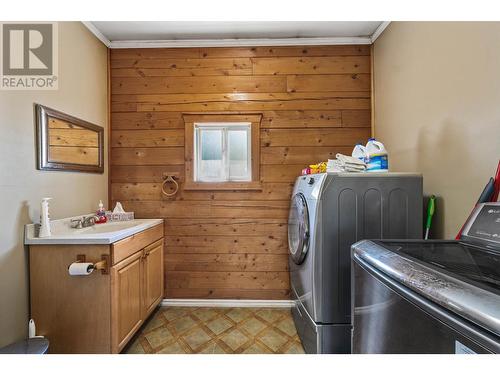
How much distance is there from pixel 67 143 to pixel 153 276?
1331mm

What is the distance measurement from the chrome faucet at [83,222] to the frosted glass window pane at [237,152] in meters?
1.32

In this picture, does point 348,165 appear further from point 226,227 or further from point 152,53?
point 152,53

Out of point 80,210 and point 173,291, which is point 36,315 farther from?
point 173,291

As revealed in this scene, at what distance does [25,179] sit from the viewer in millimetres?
1484

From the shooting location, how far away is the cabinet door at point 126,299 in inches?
57.5

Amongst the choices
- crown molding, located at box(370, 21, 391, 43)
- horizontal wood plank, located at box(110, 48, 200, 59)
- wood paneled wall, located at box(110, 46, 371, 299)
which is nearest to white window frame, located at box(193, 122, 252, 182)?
wood paneled wall, located at box(110, 46, 371, 299)

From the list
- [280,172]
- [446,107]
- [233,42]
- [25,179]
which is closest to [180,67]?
[233,42]

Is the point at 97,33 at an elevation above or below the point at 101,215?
above

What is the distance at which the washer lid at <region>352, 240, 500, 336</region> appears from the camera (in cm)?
45

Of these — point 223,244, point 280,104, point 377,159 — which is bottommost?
point 223,244

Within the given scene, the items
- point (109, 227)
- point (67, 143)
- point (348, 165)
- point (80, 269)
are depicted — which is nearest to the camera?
point (80, 269)

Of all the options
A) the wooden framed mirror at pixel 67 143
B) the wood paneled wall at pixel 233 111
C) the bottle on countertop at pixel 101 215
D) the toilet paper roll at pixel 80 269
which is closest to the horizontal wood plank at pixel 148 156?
the wood paneled wall at pixel 233 111

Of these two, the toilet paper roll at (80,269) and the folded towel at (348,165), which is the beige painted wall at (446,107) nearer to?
the folded towel at (348,165)
